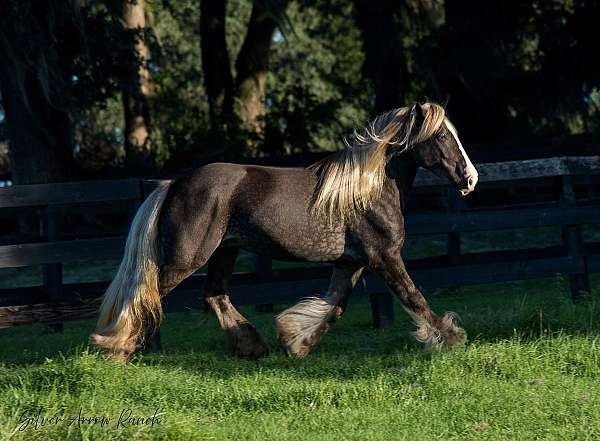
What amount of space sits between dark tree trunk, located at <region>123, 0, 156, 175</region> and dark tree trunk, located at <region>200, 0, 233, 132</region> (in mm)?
1353

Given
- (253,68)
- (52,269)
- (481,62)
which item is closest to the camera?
(52,269)

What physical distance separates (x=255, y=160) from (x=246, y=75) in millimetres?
6620

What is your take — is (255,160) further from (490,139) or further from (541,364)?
(541,364)

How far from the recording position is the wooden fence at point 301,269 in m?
8.37

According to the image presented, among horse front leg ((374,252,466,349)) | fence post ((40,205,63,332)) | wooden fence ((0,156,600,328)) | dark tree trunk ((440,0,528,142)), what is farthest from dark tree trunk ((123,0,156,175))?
horse front leg ((374,252,466,349))

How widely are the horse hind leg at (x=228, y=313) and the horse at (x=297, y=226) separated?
0.01 metres

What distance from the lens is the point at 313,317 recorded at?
7.62m

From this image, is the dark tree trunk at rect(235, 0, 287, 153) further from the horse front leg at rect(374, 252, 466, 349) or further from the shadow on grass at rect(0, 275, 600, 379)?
the horse front leg at rect(374, 252, 466, 349)

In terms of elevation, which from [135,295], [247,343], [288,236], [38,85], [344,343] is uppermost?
[38,85]

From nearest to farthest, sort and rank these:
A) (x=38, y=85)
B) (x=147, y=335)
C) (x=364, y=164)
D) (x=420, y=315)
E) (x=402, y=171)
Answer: (x=420, y=315)
(x=364, y=164)
(x=402, y=171)
(x=147, y=335)
(x=38, y=85)

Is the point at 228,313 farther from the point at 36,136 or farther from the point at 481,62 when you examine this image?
the point at 481,62

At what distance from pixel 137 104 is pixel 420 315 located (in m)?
14.4

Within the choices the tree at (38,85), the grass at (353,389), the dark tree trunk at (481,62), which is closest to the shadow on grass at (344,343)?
the grass at (353,389)

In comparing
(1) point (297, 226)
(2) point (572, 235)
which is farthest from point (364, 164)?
(2) point (572, 235)
